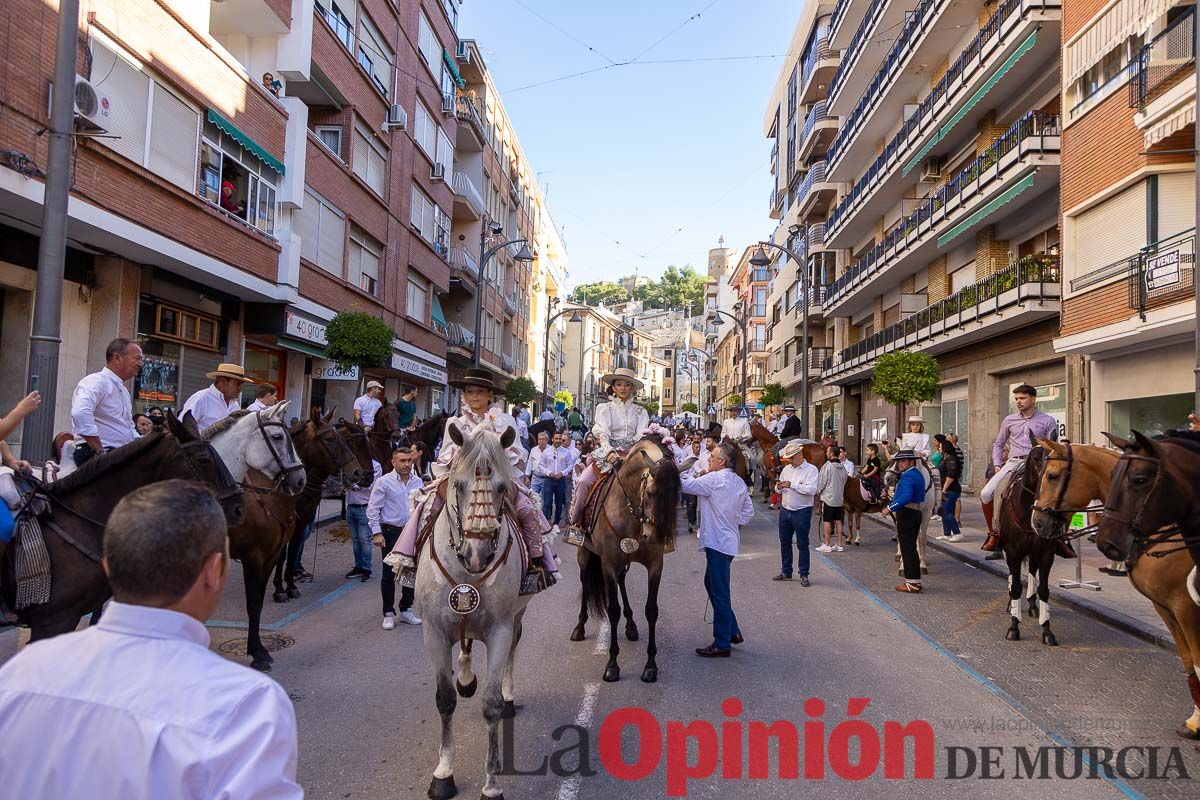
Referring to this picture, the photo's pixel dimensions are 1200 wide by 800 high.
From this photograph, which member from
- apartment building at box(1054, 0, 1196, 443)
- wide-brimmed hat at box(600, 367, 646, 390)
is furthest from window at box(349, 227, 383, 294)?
apartment building at box(1054, 0, 1196, 443)

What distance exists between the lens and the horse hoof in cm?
398

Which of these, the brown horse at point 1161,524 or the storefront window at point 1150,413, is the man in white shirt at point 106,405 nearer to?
the brown horse at point 1161,524

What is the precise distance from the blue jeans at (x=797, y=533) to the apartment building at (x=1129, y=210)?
315 inches

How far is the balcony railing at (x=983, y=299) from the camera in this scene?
18.0m

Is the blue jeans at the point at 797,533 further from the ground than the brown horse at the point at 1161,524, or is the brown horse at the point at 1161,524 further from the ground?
the brown horse at the point at 1161,524

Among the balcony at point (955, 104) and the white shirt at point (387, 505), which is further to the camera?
the balcony at point (955, 104)

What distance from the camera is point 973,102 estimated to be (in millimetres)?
21125

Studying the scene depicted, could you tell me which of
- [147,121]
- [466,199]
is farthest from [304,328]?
[466,199]

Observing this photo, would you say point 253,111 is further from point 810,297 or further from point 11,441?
point 810,297

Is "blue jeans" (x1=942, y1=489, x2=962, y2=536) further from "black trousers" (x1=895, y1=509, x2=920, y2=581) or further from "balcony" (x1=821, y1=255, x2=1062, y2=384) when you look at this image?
"balcony" (x1=821, y1=255, x2=1062, y2=384)

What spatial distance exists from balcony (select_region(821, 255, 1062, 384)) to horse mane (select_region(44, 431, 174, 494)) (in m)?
18.9

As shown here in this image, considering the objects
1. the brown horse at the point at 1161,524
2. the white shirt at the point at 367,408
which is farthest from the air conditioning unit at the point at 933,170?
the brown horse at the point at 1161,524

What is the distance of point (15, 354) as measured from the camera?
1163 cm

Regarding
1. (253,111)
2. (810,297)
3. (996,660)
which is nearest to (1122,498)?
(996,660)
